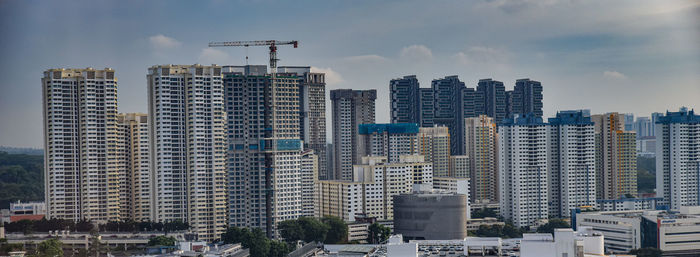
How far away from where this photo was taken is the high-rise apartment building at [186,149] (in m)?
12.6

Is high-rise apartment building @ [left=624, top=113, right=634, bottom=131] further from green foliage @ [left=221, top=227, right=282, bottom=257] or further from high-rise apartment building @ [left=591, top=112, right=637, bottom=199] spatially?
green foliage @ [left=221, top=227, right=282, bottom=257]

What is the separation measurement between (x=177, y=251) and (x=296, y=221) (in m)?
3.52

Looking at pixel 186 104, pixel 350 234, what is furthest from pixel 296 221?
pixel 186 104

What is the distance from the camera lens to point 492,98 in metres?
22.7

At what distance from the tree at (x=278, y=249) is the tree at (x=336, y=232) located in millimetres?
1456

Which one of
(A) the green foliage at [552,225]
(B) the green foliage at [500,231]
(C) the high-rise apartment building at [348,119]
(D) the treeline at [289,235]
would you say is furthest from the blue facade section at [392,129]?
(D) the treeline at [289,235]

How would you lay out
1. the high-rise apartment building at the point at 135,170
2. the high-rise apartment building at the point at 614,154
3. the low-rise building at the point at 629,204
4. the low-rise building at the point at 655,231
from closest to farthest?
the low-rise building at the point at 655,231 < the high-rise apartment building at the point at 135,170 < the low-rise building at the point at 629,204 < the high-rise apartment building at the point at 614,154

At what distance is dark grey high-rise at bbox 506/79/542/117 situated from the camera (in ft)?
74.7

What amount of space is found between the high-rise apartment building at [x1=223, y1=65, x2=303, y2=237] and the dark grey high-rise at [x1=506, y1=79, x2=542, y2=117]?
1024 cm

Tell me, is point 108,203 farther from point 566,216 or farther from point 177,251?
point 566,216

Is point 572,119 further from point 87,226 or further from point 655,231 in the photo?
point 87,226

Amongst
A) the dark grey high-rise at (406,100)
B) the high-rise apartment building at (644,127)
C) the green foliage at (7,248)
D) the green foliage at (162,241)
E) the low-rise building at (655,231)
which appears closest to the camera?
the green foliage at (7,248)

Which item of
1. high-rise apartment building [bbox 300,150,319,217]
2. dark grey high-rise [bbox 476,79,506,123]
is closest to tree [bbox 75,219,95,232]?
high-rise apartment building [bbox 300,150,319,217]

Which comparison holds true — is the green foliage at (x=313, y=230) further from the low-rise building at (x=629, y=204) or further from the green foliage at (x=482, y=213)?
the low-rise building at (x=629, y=204)
